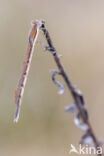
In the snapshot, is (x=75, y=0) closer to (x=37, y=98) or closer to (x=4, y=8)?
(x=4, y=8)

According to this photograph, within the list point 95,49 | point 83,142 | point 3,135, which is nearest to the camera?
point 83,142

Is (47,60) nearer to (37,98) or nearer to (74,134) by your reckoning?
(37,98)

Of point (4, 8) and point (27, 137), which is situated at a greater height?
point (4, 8)

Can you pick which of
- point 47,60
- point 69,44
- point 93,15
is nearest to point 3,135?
point 47,60

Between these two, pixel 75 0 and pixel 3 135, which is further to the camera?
pixel 75 0

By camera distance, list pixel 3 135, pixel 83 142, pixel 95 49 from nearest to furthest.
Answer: pixel 83 142 → pixel 3 135 → pixel 95 49

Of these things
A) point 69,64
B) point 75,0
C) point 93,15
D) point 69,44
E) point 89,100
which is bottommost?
point 89,100
